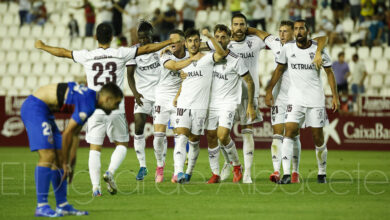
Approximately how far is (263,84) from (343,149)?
14.6 feet

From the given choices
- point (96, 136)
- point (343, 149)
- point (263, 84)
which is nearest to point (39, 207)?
point (96, 136)

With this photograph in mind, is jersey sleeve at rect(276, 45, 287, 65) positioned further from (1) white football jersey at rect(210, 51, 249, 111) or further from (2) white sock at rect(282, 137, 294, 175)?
(2) white sock at rect(282, 137, 294, 175)

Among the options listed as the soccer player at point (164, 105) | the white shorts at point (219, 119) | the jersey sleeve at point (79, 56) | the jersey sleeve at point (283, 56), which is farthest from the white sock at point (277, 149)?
the jersey sleeve at point (79, 56)

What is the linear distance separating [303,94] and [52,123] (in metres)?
4.91

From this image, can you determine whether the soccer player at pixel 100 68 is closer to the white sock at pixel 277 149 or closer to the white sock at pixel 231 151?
the white sock at pixel 231 151

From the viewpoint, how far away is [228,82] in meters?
11.9

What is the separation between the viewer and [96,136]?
10562mm

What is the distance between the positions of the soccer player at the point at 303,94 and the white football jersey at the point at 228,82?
35.9 inches

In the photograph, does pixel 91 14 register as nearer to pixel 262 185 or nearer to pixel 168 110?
pixel 168 110

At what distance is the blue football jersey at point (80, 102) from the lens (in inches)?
317

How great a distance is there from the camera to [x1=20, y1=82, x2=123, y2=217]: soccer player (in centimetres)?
816

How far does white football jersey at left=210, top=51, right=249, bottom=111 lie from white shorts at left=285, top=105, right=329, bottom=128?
3.00 ft

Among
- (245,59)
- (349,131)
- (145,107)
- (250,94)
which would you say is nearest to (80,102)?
(250,94)

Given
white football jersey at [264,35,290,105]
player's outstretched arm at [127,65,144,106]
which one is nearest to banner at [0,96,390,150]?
player's outstretched arm at [127,65,144,106]
